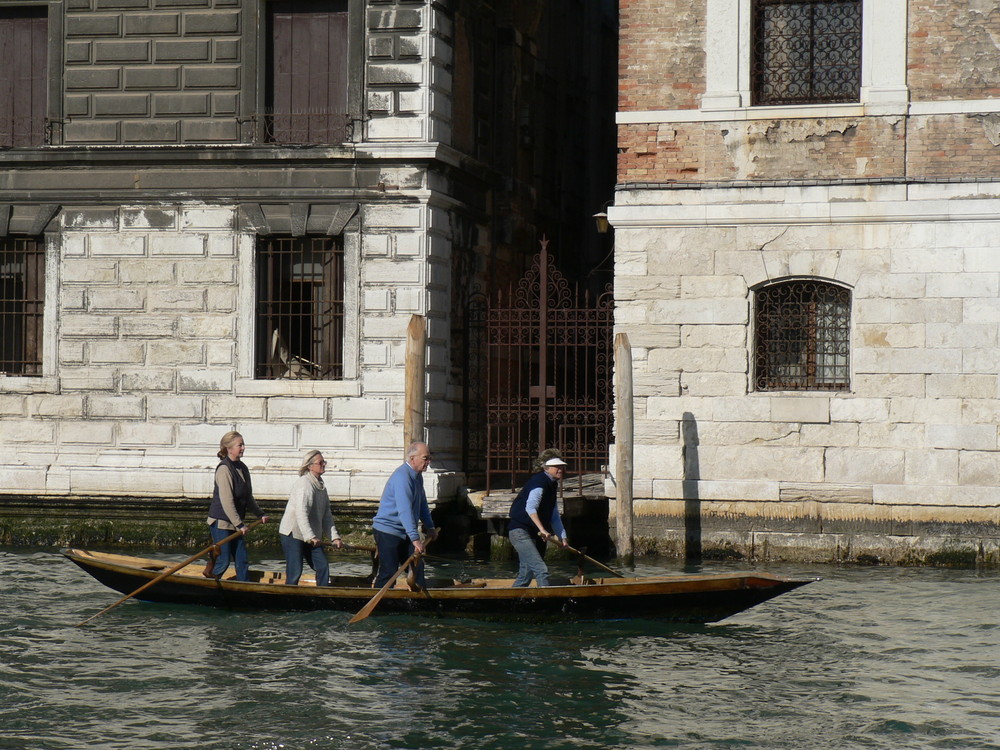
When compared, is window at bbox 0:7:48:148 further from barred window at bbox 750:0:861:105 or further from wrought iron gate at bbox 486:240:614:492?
barred window at bbox 750:0:861:105

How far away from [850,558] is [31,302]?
386 inches

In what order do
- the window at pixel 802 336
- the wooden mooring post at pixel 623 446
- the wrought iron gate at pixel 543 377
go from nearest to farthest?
the wooden mooring post at pixel 623 446
the window at pixel 802 336
the wrought iron gate at pixel 543 377

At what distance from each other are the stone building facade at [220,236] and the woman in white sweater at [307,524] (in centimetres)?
381

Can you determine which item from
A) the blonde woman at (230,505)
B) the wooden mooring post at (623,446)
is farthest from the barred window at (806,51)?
the blonde woman at (230,505)

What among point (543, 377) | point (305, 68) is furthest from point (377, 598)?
point (305, 68)

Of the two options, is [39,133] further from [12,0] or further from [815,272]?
[815,272]

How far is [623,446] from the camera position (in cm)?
1572

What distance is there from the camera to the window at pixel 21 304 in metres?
17.8

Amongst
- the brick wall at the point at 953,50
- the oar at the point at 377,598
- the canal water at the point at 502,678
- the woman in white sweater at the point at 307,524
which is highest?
the brick wall at the point at 953,50

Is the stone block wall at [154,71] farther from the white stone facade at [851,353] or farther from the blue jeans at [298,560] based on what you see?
the blue jeans at [298,560]

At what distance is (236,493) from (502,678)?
361 cm

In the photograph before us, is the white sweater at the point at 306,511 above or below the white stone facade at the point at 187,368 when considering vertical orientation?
below

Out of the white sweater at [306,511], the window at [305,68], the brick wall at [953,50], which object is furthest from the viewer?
the window at [305,68]

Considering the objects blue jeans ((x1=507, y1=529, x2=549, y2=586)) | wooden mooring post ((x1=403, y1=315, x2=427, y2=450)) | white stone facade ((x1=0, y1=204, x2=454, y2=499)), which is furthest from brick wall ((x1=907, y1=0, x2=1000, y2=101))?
blue jeans ((x1=507, y1=529, x2=549, y2=586))
